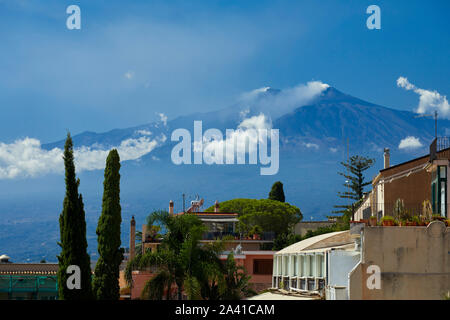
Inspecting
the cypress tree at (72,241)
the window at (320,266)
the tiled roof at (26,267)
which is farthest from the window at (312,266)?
the tiled roof at (26,267)

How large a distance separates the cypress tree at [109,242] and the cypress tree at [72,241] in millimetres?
2561

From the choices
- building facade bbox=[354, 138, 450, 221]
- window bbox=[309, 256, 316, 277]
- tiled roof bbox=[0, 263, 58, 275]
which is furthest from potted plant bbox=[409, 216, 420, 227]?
tiled roof bbox=[0, 263, 58, 275]

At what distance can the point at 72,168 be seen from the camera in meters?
27.2

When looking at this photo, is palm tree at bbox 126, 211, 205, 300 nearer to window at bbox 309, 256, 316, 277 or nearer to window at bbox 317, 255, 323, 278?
window at bbox 309, 256, 316, 277

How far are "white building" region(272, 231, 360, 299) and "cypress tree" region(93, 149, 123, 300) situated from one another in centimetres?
773

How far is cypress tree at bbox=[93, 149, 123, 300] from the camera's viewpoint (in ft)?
96.1

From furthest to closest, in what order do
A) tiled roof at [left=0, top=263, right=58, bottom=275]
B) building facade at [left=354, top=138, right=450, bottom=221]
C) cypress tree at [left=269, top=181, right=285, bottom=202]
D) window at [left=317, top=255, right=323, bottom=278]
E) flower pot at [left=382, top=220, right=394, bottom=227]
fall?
1. cypress tree at [left=269, top=181, right=285, bottom=202]
2. tiled roof at [left=0, top=263, right=58, bottom=275]
3. building facade at [left=354, top=138, right=450, bottom=221]
4. window at [left=317, top=255, right=323, bottom=278]
5. flower pot at [left=382, top=220, right=394, bottom=227]

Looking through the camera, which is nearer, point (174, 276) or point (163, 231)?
point (174, 276)
